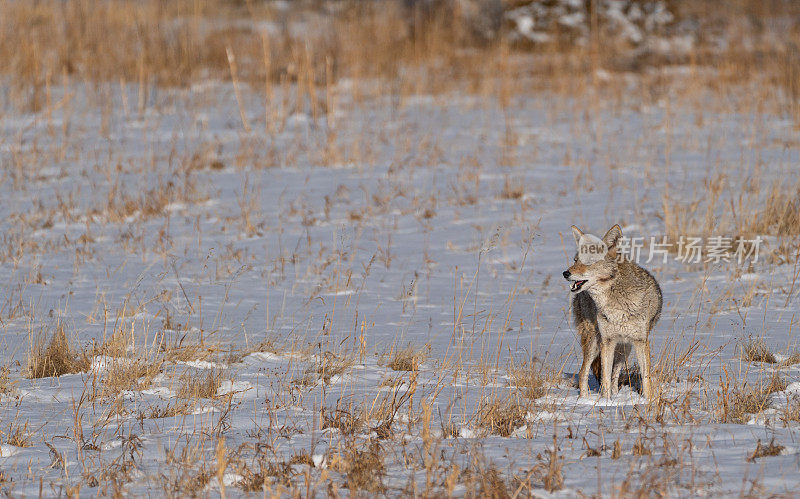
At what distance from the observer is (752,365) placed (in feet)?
19.7

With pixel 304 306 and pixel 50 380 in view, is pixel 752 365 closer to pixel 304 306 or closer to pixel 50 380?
pixel 304 306

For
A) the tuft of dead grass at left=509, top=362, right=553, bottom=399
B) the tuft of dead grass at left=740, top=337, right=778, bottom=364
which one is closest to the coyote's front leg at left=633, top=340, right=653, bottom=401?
the tuft of dead grass at left=509, top=362, right=553, bottom=399

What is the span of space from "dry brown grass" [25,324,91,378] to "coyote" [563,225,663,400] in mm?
3383

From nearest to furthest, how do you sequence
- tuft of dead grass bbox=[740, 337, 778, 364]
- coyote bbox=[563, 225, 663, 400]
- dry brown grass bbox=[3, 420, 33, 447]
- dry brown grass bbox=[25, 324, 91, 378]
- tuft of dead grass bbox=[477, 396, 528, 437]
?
dry brown grass bbox=[3, 420, 33, 447] → tuft of dead grass bbox=[477, 396, 528, 437] → coyote bbox=[563, 225, 663, 400] → dry brown grass bbox=[25, 324, 91, 378] → tuft of dead grass bbox=[740, 337, 778, 364]

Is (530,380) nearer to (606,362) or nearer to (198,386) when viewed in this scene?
(606,362)

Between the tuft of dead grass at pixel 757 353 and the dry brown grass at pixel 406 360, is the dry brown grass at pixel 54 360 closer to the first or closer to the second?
the dry brown grass at pixel 406 360

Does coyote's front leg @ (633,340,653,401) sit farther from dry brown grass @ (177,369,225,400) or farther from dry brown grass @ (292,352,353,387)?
dry brown grass @ (177,369,225,400)

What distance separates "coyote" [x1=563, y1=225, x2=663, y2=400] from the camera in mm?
5535

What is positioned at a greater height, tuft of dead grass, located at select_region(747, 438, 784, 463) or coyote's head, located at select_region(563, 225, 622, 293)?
coyote's head, located at select_region(563, 225, 622, 293)

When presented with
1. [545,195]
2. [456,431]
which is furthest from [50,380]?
[545,195]

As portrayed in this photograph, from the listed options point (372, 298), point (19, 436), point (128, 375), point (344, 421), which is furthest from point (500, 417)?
point (372, 298)

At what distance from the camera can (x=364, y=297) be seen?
318 inches

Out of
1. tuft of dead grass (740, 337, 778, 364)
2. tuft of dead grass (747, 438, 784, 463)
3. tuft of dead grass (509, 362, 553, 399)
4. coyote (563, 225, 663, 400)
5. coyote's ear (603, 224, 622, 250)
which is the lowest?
tuft of dead grass (740, 337, 778, 364)

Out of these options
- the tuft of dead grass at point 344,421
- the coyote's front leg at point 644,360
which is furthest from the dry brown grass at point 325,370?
the coyote's front leg at point 644,360
